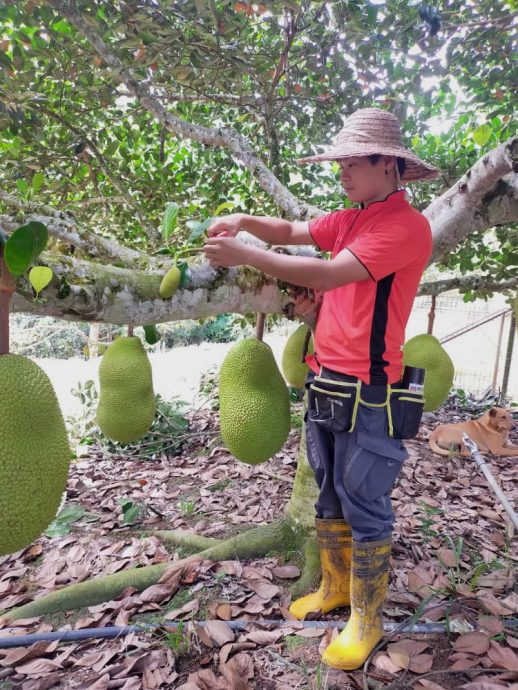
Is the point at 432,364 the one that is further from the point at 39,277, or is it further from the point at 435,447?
the point at 39,277

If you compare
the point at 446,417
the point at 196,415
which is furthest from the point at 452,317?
the point at 196,415

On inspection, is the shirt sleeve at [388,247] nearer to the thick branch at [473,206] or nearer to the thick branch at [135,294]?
the thick branch at [135,294]

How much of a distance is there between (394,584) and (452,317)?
24.3 ft

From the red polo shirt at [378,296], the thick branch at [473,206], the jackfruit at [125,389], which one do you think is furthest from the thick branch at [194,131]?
the jackfruit at [125,389]

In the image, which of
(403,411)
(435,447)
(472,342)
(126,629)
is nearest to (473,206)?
(403,411)

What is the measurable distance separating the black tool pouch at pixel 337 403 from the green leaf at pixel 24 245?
76 cm

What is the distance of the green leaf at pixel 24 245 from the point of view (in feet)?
2.16

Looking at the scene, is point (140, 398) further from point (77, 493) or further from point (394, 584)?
point (77, 493)

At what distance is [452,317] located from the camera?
832 centimetres

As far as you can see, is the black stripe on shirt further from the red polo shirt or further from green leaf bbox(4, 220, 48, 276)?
green leaf bbox(4, 220, 48, 276)

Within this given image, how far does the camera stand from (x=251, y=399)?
5.02 feet

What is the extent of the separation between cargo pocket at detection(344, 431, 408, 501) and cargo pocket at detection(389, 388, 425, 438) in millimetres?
37

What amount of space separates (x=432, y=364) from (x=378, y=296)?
1182 millimetres

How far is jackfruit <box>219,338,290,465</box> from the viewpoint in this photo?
1523mm
